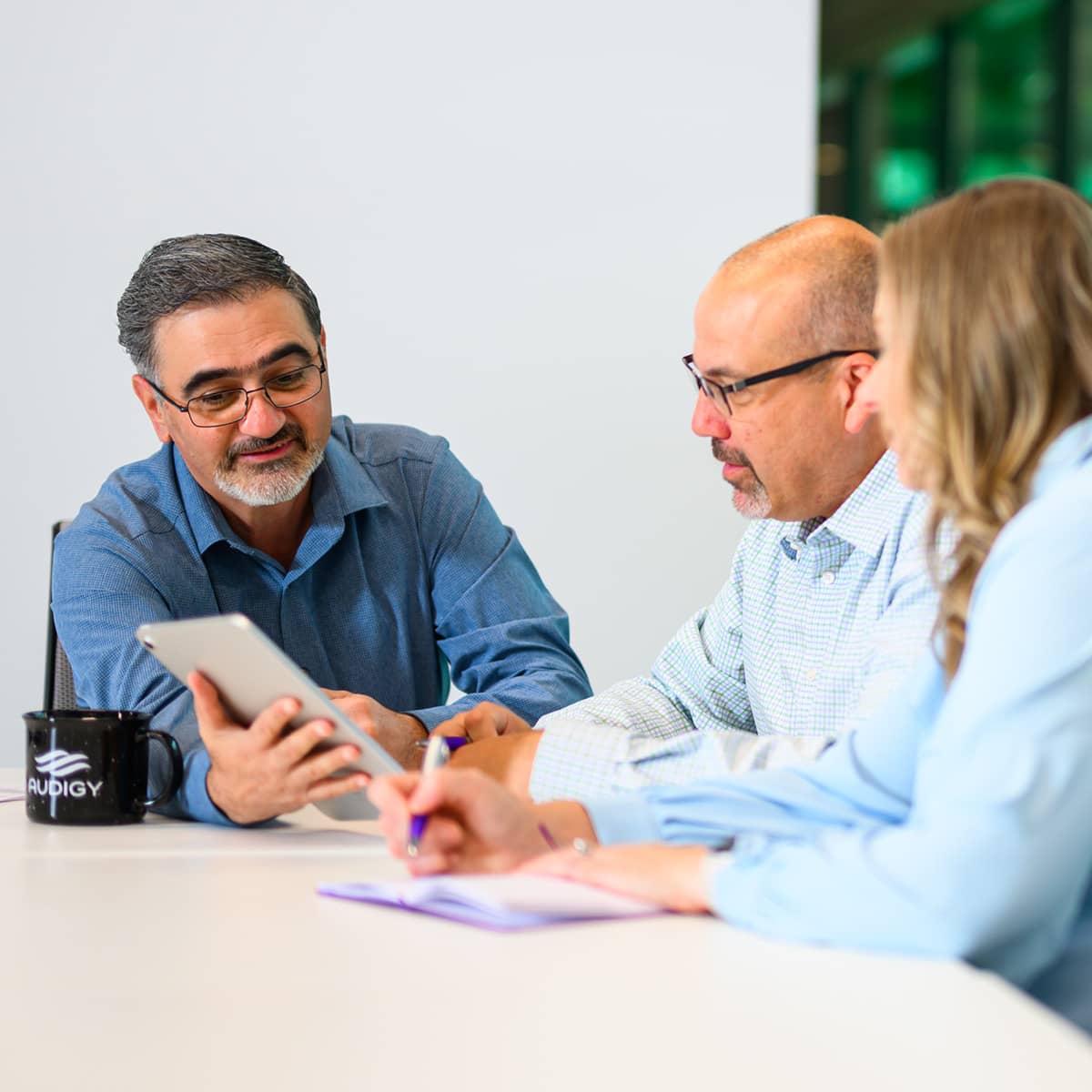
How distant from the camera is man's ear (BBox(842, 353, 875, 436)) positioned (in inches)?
73.1

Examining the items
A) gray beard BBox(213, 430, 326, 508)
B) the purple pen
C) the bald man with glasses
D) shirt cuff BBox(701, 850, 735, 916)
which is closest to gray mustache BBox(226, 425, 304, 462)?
gray beard BBox(213, 430, 326, 508)

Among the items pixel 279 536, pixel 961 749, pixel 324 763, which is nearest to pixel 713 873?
pixel 961 749

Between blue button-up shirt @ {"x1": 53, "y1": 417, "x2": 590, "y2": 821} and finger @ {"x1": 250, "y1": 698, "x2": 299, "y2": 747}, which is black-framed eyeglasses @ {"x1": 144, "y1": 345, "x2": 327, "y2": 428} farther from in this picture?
finger @ {"x1": 250, "y1": 698, "x2": 299, "y2": 747}

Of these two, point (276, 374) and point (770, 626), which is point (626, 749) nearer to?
point (770, 626)

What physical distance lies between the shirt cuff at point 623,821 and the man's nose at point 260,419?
3.30 feet

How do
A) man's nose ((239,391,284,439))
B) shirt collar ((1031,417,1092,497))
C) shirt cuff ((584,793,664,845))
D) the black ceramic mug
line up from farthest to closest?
man's nose ((239,391,284,439))
the black ceramic mug
shirt cuff ((584,793,664,845))
shirt collar ((1031,417,1092,497))

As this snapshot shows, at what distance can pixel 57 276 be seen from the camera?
330cm

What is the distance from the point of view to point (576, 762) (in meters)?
1.50

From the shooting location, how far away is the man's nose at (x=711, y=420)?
6.40ft

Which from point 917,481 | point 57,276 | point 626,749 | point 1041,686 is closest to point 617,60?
point 57,276

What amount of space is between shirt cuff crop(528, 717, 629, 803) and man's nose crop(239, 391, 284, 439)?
0.74 m

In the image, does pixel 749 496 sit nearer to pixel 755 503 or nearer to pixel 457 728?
pixel 755 503

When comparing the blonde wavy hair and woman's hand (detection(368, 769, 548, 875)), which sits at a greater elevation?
the blonde wavy hair

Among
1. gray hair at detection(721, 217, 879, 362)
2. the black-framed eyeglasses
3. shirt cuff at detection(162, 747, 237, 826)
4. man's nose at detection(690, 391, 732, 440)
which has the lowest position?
shirt cuff at detection(162, 747, 237, 826)
